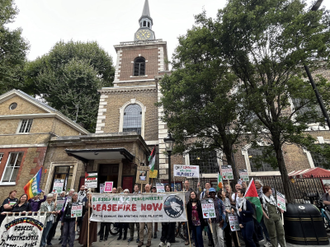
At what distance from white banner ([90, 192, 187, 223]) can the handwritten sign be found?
2.61ft

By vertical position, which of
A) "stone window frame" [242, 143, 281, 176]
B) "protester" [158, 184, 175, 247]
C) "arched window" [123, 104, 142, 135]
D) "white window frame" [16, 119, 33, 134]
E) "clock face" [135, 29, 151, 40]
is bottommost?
"protester" [158, 184, 175, 247]

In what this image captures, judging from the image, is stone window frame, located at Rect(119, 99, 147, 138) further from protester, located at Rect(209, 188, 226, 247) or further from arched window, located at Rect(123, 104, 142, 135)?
protester, located at Rect(209, 188, 226, 247)

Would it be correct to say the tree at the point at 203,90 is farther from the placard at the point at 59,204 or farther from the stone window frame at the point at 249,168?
the placard at the point at 59,204

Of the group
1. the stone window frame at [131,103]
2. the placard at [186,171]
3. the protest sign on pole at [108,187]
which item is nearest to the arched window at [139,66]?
the stone window frame at [131,103]

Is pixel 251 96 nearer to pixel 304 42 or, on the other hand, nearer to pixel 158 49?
pixel 304 42

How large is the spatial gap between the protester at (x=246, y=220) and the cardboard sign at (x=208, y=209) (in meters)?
0.78

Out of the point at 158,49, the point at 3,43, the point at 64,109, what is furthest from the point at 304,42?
the point at 3,43

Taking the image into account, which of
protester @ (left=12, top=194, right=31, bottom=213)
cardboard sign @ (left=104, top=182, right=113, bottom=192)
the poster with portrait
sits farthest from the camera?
cardboard sign @ (left=104, top=182, right=113, bottom=192)

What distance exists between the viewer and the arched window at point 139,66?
Result: 2483cm

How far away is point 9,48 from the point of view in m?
22.2

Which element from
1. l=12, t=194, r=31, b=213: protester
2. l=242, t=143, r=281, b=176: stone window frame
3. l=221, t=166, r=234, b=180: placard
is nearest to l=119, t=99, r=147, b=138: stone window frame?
l=242, t=143, r=281, b=176: stone window frame

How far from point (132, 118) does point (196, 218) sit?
15.4m

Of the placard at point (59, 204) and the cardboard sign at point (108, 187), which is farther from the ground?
the cardboard sign at point (108, 187)

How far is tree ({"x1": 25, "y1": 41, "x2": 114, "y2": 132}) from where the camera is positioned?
87.8 ft
